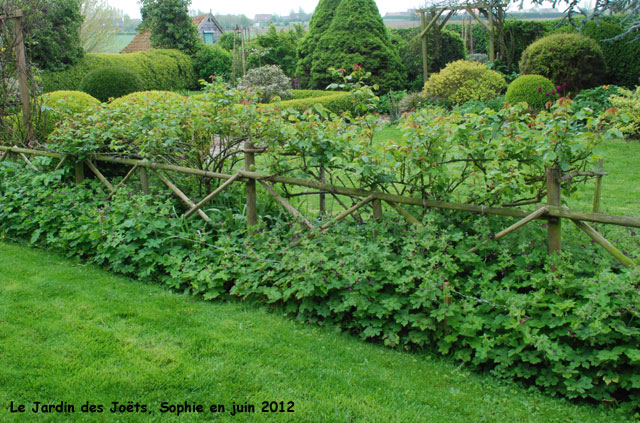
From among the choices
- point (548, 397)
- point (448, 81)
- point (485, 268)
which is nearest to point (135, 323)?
point (485, 268)

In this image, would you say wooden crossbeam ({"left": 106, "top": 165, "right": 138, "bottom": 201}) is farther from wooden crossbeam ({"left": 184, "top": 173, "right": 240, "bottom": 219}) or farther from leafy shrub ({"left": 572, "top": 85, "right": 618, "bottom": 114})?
leafy shrub ({"left": 572, "top": 85, "right": 618, "bottom": 114})

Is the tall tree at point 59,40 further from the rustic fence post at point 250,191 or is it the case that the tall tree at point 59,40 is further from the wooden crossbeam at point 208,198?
the rustic fence post at point 250,191

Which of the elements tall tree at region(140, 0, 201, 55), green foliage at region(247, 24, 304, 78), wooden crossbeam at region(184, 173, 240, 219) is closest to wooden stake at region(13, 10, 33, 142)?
wooden crossbeam at region(184, 173, 240, 219)

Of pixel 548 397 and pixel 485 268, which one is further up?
pixel 485 268

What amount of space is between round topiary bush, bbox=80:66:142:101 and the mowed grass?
1264 cm

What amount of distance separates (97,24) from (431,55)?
20.5 metres

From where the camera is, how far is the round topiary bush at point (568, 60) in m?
12.1

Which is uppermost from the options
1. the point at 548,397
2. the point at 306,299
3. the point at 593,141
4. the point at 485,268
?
the point at 593,141

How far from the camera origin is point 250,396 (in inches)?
106

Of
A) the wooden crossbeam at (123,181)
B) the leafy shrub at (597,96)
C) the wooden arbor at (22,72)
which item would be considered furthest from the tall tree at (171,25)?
the wooden crossbeam at (123,181)

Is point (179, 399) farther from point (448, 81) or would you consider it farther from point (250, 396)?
point (448, 81)

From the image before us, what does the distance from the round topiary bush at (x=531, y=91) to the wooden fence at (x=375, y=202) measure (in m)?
7.89

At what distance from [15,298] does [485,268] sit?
327 centimetres

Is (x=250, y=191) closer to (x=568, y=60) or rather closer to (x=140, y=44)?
(x=568, y=60)
